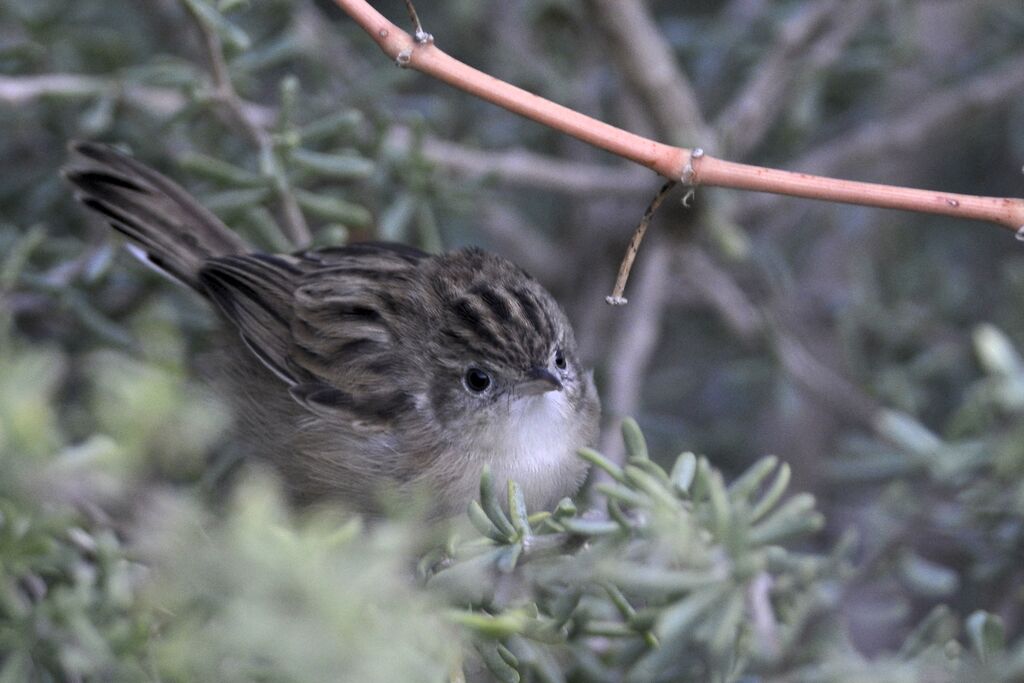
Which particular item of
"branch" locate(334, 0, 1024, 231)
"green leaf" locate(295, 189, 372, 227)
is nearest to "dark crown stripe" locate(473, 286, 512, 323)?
"green leaf" locate(295, 189, 372, 227)

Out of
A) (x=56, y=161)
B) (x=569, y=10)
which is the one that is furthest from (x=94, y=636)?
(x=569, y=10)

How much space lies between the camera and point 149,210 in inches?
175

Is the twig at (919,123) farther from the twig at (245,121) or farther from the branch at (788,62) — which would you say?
the twig at (245,121)

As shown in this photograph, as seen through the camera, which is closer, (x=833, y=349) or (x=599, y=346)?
(x=599, y=346)

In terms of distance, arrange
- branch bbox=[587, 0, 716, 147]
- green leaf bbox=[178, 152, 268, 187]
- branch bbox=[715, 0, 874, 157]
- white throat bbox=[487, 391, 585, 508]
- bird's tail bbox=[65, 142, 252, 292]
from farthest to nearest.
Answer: branch bbox=[715, 0, 874, 157] < branch bbox=[587, 0, 716, 147] < bird's tail bbox=[65, 142, 252, 292] < green leaf bbox=[178, 152, 268, 187] < white throat bbox=[487, 391, 585, 508]

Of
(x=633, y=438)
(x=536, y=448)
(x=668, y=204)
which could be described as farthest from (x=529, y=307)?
(x=668, y=204)

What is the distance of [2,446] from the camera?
1.92 metres

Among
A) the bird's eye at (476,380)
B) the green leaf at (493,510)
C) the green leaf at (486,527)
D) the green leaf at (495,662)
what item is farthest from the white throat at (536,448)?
the green leaf at (495,662)

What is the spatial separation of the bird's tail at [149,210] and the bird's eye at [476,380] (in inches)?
52.0

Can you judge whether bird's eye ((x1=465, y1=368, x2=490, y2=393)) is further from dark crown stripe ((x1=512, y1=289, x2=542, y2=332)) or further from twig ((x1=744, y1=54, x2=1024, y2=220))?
twig ((x1=744, y1=54, x2=1024, y2=220))

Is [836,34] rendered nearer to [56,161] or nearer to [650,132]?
[650,132]

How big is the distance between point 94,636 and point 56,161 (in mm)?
3215

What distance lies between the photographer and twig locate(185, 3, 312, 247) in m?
3.85

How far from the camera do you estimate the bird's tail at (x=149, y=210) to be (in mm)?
4352
